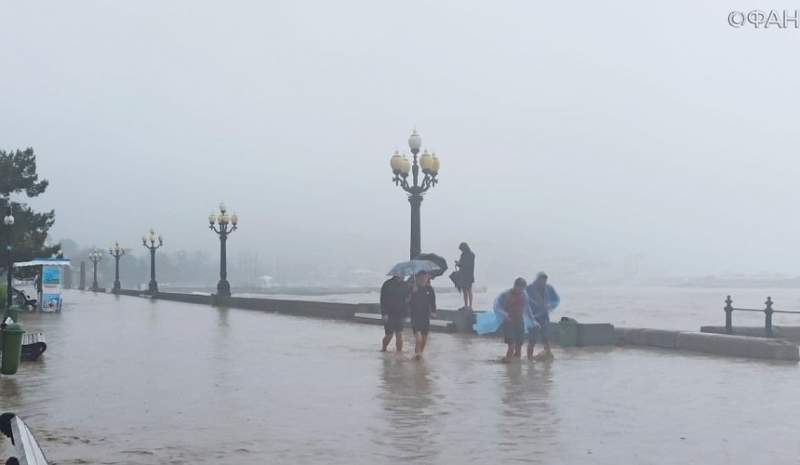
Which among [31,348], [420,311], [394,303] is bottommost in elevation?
[31,348]

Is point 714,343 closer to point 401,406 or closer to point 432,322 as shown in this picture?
point 401,406

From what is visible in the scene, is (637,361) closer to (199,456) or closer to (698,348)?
(698,348)

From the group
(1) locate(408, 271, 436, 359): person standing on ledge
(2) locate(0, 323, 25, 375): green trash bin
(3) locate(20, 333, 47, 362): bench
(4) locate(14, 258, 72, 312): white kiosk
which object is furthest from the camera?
(4) locate(14, 258, 72, 312): white kiosk

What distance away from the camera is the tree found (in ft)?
153

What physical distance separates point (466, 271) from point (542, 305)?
8.41 meters

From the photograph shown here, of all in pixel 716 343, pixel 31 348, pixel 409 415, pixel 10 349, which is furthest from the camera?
pixel 716 343

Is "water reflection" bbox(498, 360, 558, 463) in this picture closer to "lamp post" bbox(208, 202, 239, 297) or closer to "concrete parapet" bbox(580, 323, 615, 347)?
"concrete parapet" bbox(580, 323, 615, 347)

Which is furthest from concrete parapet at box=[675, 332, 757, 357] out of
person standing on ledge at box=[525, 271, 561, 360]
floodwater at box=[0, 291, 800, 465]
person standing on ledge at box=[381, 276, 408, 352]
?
person standing on ledge at box=[381, 276, 408, 352]

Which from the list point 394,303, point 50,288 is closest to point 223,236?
point 50,288

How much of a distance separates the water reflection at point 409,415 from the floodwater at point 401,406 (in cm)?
3

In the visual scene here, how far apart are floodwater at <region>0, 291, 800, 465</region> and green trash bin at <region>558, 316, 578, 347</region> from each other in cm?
75

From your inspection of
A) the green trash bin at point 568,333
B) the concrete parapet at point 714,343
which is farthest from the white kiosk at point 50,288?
the concrete parapet at point 714,343

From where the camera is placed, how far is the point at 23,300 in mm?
40062

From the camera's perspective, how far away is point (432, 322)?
24953 mm
